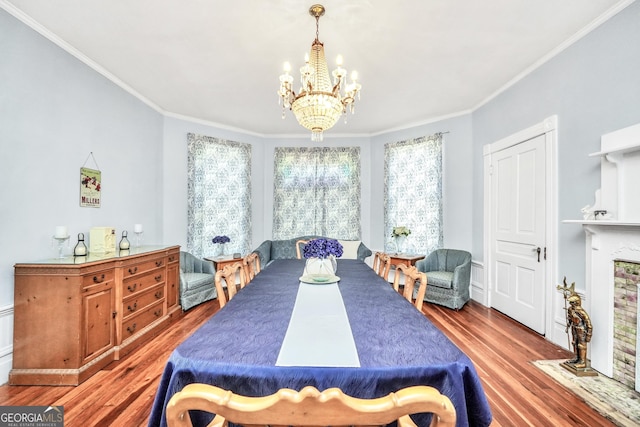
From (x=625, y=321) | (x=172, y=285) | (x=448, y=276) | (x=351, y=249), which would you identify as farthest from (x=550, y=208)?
(x=172, y=285)

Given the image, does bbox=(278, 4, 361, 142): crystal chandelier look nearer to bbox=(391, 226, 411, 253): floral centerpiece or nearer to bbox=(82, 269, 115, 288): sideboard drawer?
bbox=(82, 269, 115, 288): sideboard drawer

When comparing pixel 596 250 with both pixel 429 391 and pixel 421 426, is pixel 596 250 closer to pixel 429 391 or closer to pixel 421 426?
pixel 421 426

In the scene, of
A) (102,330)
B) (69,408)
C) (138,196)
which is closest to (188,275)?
(138,196)

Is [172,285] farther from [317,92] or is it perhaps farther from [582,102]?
[582,102]

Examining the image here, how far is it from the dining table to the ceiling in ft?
7.46

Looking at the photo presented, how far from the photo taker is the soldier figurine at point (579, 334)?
2344mm

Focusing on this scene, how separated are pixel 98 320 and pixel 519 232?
4.51m

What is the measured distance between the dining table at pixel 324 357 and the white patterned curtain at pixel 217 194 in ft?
11.8

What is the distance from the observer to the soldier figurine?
7.69 ft

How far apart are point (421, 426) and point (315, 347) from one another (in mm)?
472

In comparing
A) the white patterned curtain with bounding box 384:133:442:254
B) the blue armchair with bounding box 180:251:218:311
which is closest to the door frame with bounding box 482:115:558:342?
the white patterned curtain with bounding box 384:133:442:254

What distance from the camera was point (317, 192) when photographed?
566 cm

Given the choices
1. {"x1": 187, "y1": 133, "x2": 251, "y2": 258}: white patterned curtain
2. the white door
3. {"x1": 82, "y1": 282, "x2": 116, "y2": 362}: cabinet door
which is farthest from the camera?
{"x1": 187, "y1": 133, "x2": 251, "y2": 258}: white patterned curtain

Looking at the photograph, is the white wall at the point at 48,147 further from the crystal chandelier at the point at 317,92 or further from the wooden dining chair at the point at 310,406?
the wooden dining chair at the point at 310,406
